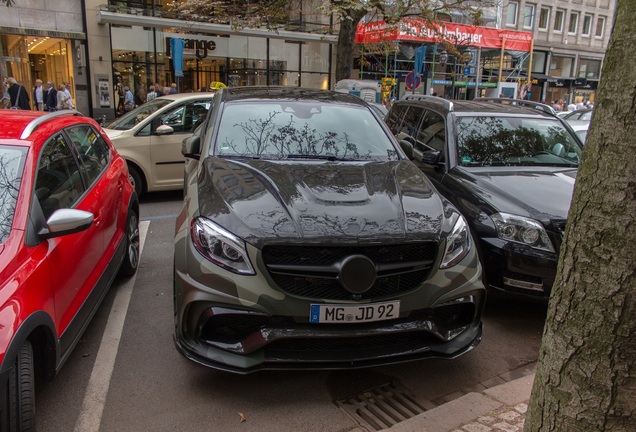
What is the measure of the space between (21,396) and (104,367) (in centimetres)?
112

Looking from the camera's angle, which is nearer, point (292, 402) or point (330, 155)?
point (292, 402)

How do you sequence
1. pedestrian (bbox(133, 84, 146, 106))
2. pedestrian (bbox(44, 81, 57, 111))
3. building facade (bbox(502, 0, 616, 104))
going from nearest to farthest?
pedestrian (bbox(44, 81, 57, 111)) < pedestrian (bbox(133, 84, 146, 106)) < building facade (bbox(502, 0, 616, 104))

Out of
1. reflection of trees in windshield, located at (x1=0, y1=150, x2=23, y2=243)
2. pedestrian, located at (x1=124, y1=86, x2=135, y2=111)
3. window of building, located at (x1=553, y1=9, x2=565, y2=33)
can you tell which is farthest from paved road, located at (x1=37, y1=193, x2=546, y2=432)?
window of building, located at (x1=553, y1=9, x2=565, y2=33)

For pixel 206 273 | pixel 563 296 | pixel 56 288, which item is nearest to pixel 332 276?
pixel 206 273

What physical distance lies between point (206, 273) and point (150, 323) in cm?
158

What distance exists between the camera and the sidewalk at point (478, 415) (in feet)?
8.71

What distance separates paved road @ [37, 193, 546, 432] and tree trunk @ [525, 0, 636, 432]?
1.45 metres

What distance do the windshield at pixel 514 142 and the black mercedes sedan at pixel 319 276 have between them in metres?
2.06

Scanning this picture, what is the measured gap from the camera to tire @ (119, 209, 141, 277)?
4855 millimetres

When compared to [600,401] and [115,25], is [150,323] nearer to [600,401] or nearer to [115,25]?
[600,401]

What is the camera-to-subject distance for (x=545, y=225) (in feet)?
13.2

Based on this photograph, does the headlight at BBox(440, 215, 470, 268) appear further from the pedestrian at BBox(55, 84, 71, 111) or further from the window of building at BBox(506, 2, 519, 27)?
the window of building at BBox(506, 2, 519, 27)

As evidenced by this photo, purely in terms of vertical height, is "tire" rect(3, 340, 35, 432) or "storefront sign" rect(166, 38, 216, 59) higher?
"storefront sign" rect(166, 38, 216, 59)

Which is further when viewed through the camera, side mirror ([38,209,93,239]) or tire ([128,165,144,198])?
tire ([128,165,144,198])
